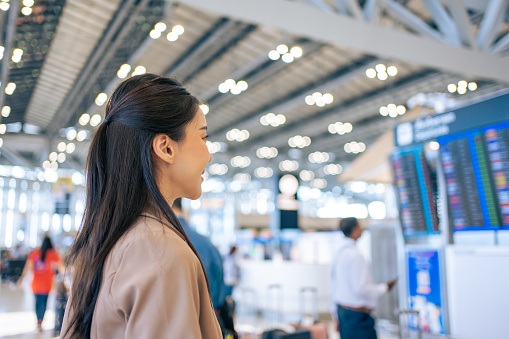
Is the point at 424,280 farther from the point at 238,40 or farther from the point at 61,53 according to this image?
the point at 61,53

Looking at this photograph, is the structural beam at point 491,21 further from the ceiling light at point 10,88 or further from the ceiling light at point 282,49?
the ceiling light at point 10,88

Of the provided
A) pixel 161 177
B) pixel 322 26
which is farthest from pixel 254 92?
pixel 161 177

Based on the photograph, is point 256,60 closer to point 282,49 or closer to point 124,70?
point 282,49

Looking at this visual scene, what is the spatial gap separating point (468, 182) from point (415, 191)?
602mm

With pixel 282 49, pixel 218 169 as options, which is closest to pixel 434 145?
pixel 282 49

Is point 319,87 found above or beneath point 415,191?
above

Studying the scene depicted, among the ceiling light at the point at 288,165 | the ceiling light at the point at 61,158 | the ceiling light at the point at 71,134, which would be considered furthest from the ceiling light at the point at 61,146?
the ceiling light at the point at 288,165

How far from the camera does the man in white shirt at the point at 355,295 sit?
135 inches

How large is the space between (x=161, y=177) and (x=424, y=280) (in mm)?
3304

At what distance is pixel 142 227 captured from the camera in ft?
2.57

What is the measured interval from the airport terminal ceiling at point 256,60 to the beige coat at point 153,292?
55 cm

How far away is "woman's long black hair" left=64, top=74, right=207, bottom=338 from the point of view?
0.80 m

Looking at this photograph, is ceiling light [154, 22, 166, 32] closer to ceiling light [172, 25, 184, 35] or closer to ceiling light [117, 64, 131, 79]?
→ ceiling light [172, 25, 184, 35]

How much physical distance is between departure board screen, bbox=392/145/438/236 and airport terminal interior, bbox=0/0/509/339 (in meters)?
0.01
